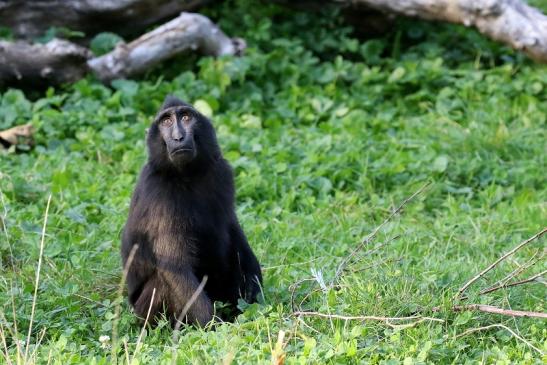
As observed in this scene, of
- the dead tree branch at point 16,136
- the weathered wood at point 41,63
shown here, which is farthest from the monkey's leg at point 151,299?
the weathered wood at point 41,63

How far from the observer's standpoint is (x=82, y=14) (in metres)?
8.86

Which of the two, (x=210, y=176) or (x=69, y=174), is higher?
(x=210, y=176)

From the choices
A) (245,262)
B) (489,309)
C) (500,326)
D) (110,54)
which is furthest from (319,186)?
(489,309)

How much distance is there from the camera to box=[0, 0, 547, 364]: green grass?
183 inches

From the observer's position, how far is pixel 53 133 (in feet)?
25.5

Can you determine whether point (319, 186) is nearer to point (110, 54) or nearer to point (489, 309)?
point (110, 54)

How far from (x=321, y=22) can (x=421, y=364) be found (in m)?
5.79

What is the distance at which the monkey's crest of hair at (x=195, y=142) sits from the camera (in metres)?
5.22

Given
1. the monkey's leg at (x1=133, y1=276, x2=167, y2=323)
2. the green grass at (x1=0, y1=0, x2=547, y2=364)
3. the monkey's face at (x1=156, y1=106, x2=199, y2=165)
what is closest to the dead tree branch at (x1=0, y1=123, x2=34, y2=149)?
the green grass at (x1=0, y1=0, x2=547, y2=364)

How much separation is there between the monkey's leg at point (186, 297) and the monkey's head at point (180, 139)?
57 cm

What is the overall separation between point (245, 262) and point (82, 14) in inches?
165

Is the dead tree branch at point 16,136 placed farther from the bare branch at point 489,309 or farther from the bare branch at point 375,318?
the bare branch at point 489,309

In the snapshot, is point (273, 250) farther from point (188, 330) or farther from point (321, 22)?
point (321, 22)


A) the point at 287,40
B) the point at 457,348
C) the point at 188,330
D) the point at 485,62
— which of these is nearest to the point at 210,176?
the point at 188,330
